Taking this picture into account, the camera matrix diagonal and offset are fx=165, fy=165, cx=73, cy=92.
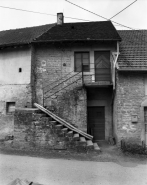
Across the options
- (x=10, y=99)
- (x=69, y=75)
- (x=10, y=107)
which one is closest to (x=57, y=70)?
(x=69, y=75)

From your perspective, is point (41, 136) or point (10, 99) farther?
point (10, 99)

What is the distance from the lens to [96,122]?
10586mm

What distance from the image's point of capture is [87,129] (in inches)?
414

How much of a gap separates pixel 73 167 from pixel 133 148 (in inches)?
123

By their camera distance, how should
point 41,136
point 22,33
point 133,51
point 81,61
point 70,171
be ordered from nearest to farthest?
point 70,171 < point 41,136 < point 133,51 < point 81,61 < point 22,33

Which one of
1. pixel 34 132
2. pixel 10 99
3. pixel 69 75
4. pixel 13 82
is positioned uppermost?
pixel 69 75

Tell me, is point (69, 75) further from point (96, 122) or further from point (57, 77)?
point (96, 122)

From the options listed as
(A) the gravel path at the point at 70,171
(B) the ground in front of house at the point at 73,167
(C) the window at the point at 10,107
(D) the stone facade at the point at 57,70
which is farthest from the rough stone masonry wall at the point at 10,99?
(A) the gravel path at the point at 70,171

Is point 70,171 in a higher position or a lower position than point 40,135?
lower

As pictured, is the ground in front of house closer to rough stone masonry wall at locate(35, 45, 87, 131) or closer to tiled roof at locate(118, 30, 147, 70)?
rough stone masonry wall at locate(35, 45, 87, 131)

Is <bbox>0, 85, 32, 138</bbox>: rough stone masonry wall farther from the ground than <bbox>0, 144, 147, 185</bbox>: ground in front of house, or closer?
farther from the ground

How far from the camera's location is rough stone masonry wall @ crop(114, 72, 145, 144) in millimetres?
8094

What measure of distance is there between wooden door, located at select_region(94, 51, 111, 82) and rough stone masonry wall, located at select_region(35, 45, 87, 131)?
139cm

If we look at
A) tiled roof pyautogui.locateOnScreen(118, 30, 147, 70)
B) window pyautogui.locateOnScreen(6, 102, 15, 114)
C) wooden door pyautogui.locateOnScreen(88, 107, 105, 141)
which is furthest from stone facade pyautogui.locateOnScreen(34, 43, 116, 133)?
window pyautogui.locateOnScreen(6, 102, 15, 114)
